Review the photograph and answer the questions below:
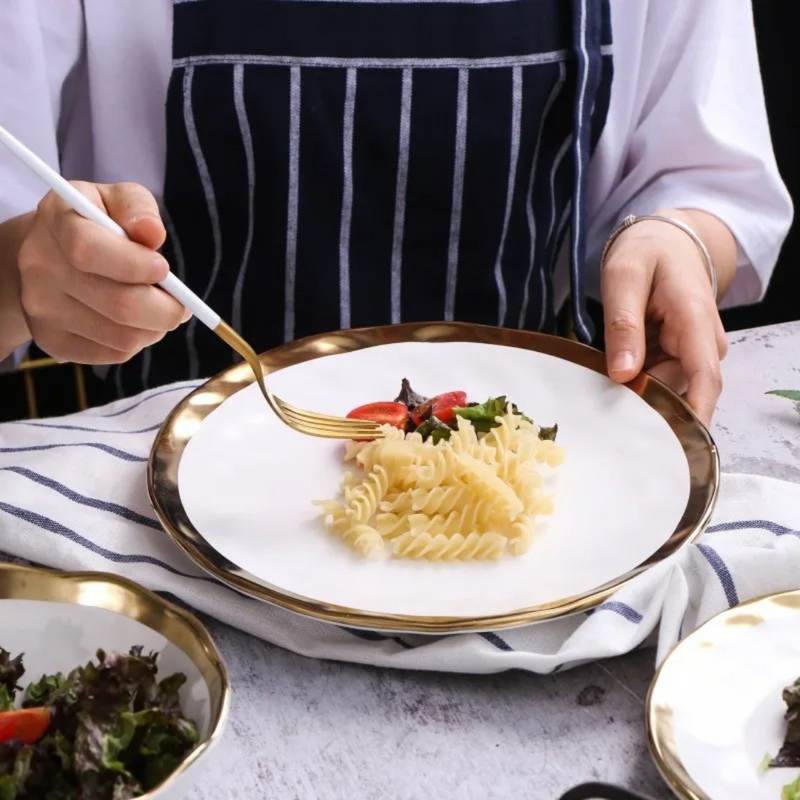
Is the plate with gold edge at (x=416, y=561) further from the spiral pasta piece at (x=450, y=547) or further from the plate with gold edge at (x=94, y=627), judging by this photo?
the plate with gold edge at (x=94, y=627)

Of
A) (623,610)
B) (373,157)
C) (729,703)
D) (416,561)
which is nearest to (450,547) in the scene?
(416,561)

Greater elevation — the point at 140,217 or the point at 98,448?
the point at 140,217

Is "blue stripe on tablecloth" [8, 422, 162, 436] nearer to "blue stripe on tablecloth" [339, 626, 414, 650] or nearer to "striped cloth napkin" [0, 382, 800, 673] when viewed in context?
"striped cloth napkin" [0, 382, 800, 673]

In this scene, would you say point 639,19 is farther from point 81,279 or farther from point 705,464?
point 81,279

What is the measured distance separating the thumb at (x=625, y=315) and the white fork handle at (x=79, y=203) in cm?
47

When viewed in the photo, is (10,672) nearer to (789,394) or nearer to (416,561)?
(416,561)

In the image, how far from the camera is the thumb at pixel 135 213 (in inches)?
38.0

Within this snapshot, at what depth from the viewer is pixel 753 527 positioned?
39.0 inches

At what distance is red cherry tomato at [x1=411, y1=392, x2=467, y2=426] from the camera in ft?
3.75

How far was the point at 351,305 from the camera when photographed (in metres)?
1.65

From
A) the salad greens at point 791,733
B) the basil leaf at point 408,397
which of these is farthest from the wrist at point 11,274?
the salad greens at point 791,733

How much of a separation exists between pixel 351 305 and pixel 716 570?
85 centimetres

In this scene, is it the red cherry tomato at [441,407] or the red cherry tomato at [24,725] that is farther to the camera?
the red cherry tomato at [441,407]

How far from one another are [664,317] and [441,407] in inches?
13.0
